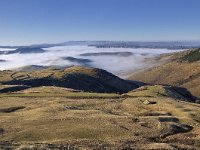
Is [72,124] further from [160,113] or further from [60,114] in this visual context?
[160,113]

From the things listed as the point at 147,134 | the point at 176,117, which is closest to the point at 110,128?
the point at 147,134

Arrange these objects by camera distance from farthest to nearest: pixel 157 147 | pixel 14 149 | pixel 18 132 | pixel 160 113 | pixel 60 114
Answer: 1. pixel 160 113
2. pixel 60 114
3. pixel 18 132
4. pixel 157 147
5. pixel 14 149

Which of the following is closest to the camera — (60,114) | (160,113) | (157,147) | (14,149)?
(14,149)

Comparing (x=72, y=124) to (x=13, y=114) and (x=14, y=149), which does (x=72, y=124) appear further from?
(x=14, y=149)

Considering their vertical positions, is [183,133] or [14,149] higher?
[14,149]

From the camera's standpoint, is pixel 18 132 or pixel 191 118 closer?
pixel 18 132

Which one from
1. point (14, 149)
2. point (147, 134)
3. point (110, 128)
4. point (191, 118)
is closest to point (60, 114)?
point (110, 128)
